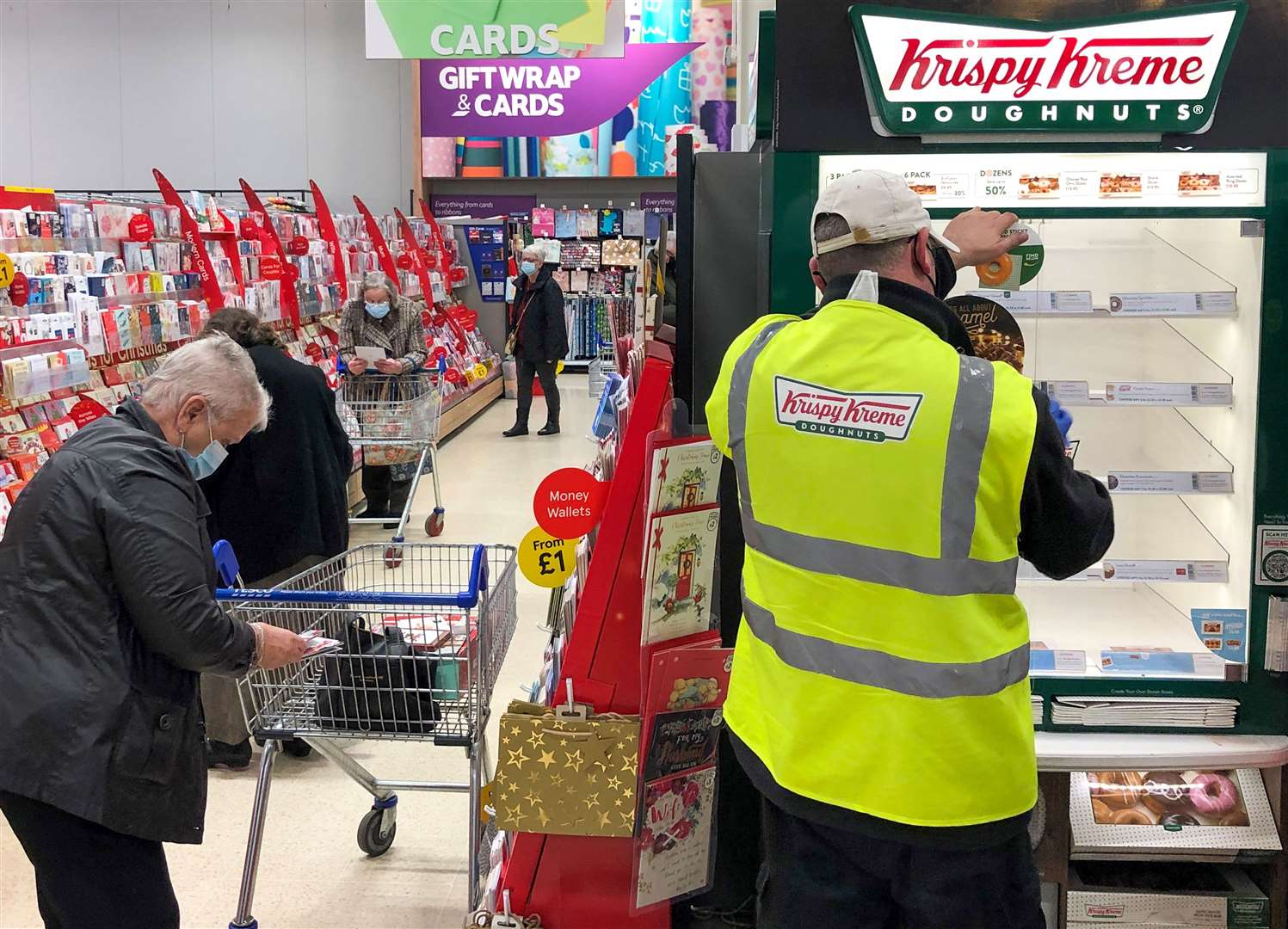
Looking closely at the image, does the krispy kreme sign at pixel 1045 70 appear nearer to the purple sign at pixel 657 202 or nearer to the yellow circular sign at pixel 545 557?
the yellow circular sign at pixel 545 557

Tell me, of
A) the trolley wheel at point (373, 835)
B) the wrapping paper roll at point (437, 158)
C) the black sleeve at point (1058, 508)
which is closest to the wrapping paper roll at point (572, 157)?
the wrapping paper roll at point (437, 158)

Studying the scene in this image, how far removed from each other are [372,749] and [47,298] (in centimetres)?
248

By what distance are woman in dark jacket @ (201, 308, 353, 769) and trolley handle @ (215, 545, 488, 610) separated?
1586 millimetres

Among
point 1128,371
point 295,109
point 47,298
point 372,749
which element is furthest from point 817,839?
point 295,109

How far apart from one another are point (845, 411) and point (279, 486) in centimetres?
326

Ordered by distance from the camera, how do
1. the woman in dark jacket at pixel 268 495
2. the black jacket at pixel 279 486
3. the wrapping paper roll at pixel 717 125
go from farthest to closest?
the wrapping paper roll at pixel 717 125
the black jacket at pixel 279 486
the woman in dark jacket at pixel 268 495

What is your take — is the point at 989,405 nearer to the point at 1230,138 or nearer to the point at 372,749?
the point at 1230,138

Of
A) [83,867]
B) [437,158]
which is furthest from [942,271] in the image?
[437,158]

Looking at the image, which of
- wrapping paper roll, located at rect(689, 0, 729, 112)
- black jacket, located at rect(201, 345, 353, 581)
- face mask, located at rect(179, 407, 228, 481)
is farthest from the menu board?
wrapping paper roll, located at rect(689, 0, 729, 112)

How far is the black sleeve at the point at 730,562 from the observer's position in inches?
128

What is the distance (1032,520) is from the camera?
2027 millimetres

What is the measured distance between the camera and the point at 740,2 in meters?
5.25

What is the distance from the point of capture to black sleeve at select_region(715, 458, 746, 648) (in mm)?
3244

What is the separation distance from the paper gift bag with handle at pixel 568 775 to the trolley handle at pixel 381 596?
0.31m
